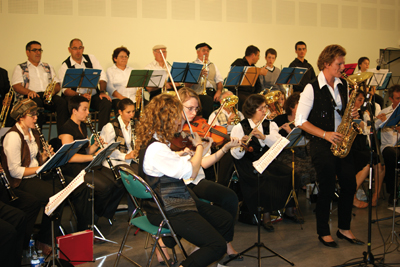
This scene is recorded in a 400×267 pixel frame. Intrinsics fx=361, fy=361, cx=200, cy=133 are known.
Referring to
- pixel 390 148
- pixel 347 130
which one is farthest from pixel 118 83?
pixel 390 148

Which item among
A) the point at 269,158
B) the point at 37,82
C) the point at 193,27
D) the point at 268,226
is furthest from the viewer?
the point at 193,27

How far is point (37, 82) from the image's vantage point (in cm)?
602

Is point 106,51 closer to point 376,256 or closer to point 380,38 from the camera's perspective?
point 376,256

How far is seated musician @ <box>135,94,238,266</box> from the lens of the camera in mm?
2334

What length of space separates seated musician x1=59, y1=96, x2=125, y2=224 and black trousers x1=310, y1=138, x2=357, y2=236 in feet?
7.10

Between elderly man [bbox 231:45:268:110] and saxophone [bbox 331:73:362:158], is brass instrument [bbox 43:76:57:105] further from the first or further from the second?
saxophone [bbox 331:73:362:158]

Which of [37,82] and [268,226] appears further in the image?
[37,82]

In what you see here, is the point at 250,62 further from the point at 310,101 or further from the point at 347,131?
the point at 347,131

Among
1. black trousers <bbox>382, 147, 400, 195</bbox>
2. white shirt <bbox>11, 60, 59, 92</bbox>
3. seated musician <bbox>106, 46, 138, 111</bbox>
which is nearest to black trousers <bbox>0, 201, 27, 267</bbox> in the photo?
white shirt <bbox>11, 60, 59, 92</bbox>

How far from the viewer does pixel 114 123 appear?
4.54m

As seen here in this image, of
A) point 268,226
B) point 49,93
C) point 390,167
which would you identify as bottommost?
point 268,226

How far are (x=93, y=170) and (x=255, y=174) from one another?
68.3 inches

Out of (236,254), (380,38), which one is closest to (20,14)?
(236,254)

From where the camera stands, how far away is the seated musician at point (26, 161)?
344 cm
